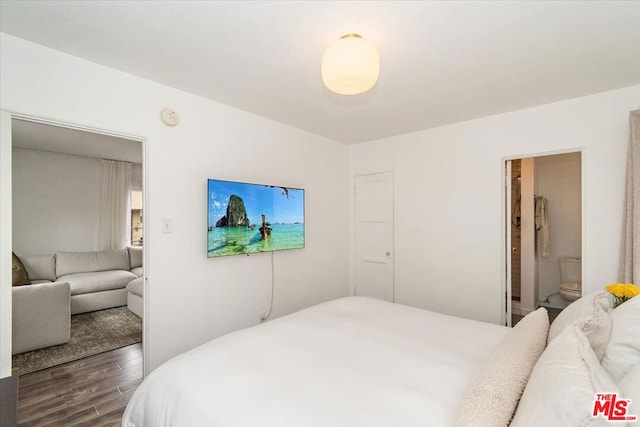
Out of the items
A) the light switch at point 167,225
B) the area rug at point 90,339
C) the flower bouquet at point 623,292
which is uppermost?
the light switch at point 167,225

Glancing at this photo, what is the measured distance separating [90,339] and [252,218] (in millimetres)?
2356

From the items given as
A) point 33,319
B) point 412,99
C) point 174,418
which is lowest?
point 33,319

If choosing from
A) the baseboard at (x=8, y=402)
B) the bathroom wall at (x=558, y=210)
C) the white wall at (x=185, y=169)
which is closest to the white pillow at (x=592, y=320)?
the baseboard at (x=8, y=402)

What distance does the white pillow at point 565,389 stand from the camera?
0.72 metres

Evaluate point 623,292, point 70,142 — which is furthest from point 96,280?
point 623,292

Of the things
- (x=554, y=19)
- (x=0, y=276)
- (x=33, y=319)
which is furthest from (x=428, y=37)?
(x=33, y=319)

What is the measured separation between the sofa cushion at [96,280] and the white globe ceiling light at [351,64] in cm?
456

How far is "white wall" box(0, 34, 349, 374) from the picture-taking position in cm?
196

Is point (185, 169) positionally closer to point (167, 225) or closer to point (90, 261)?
point (167, 225)

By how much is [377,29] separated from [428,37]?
328 millimetres

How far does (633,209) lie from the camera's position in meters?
2.33

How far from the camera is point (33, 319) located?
3.01 meters

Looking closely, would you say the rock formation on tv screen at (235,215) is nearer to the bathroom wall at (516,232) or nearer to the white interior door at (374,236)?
the white interior door at (374,236)

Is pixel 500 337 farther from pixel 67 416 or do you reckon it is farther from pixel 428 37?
pixel 67 416
